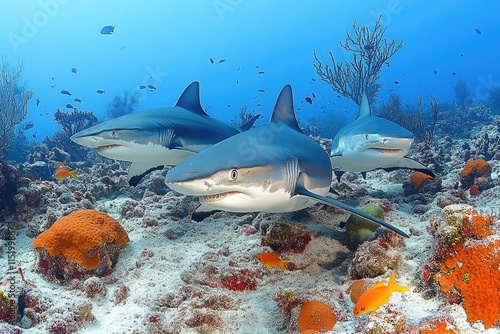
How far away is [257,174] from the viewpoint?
3.06 m

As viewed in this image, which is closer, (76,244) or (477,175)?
(76,244)

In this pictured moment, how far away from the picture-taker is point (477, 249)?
2.72 meters

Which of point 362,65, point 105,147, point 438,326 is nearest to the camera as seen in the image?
point 438,326

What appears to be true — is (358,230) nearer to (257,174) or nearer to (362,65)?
(257,174)

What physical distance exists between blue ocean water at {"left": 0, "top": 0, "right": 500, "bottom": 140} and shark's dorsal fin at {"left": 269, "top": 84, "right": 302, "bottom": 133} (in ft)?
452

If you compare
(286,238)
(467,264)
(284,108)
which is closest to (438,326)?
(467,264)

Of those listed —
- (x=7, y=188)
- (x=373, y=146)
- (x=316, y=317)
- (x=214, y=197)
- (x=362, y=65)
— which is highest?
(x=362, y=65)

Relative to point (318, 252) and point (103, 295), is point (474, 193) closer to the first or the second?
point (318, 252)

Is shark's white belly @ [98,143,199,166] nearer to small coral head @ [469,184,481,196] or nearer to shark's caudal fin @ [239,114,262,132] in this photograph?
shark's caudal fin @ [239,114,262,132]

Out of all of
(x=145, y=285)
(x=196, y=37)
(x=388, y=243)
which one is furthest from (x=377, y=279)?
(x=196, y=37)

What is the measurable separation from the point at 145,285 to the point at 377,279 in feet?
9.15

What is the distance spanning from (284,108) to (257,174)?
94.6 inches

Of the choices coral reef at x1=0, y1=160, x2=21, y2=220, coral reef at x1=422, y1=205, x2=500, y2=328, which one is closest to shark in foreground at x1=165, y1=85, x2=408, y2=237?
coral reef at x1=422, y1=205, x2=500, y2=328

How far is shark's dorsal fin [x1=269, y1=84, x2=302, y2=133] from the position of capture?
5157mm
